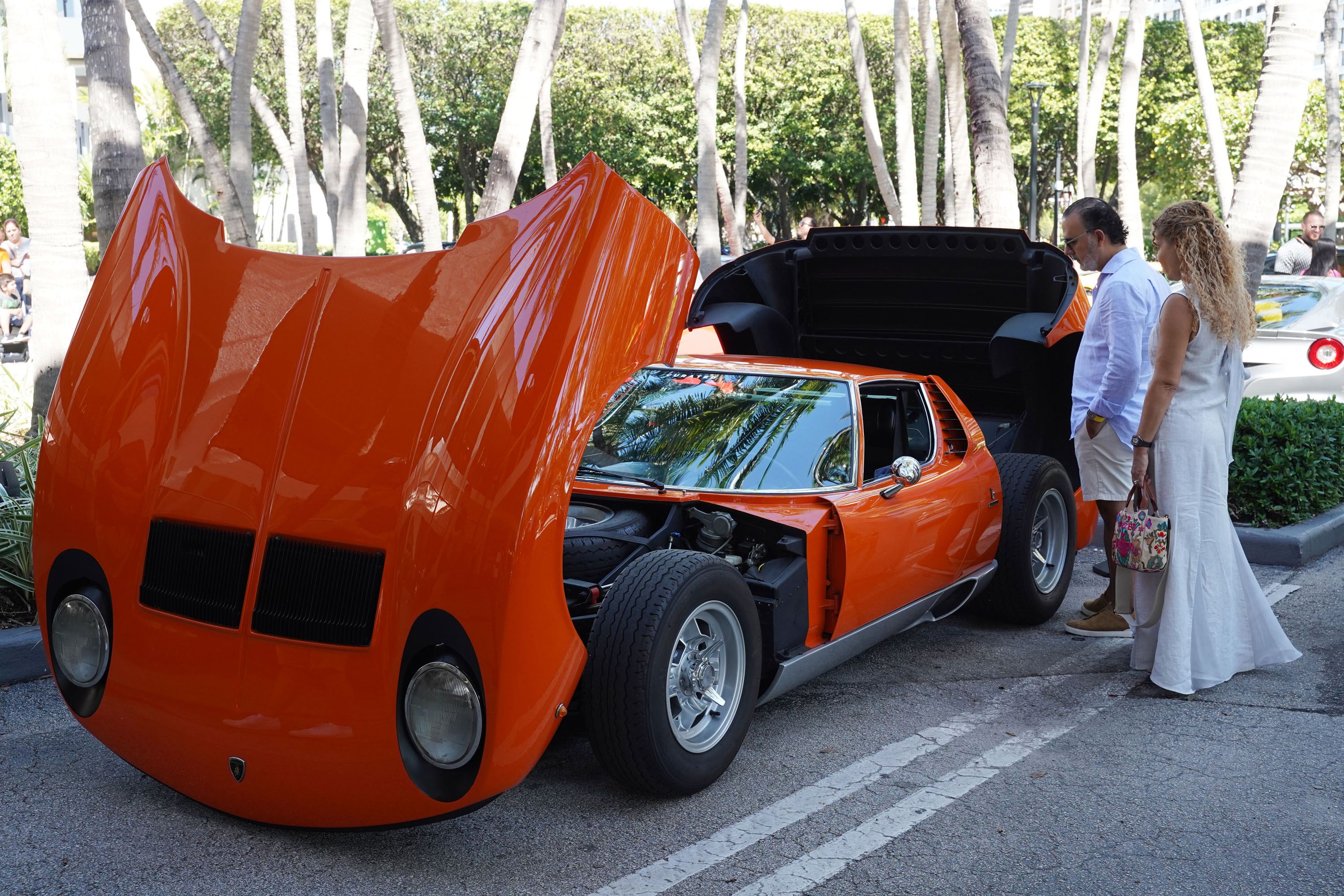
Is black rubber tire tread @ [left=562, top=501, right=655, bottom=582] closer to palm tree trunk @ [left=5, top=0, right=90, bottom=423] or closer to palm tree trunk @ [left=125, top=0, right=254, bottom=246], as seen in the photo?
palm tree trunk @ [left=5, top=0, right=90, bottom=423]

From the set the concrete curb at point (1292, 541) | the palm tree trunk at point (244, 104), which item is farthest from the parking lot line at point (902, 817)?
the palm tree trunk at point (244, 104)

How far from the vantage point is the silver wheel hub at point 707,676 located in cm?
380

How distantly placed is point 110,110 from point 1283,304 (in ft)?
30.3

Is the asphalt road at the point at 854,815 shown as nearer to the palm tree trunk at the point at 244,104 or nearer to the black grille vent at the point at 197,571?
the black grille vent at the point at 197,571

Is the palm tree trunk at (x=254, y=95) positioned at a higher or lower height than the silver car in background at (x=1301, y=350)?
higher

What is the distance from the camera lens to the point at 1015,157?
47.6m

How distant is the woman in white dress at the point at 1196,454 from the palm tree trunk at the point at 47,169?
614cm

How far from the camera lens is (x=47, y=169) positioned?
24.4 feet

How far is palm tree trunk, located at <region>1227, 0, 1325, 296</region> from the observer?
8.93m

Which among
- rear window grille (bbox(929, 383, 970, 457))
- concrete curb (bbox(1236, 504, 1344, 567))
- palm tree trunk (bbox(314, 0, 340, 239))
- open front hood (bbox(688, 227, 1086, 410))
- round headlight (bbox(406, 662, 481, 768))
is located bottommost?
concrete curb (bbox(1236, 504, 1344, 567))

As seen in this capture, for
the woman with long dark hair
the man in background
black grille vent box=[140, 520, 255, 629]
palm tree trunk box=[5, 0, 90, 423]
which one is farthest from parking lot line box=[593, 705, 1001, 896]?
the woman with long dark hair

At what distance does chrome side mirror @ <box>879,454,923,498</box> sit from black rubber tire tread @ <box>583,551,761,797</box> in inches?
45.2

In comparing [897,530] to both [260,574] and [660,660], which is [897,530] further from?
[260,574]

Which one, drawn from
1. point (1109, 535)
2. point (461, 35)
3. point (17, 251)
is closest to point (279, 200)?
point (461, 35)
